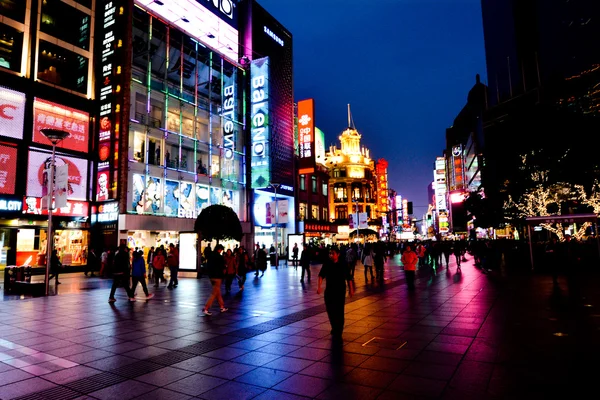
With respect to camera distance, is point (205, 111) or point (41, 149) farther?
point (205, 111)

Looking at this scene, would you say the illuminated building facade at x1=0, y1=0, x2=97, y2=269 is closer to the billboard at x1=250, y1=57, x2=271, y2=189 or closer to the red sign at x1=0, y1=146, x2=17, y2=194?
the red sign at x1=0, y1=146, x2=17, y2=194

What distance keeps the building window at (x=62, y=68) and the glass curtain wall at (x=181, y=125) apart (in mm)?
3425

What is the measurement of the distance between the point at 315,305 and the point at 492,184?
2401 cm

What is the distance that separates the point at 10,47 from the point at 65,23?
16.6 feet

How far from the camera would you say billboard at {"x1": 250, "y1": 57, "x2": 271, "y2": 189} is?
3866cm

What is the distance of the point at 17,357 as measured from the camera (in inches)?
257

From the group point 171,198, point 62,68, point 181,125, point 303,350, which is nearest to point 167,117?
point 181,125

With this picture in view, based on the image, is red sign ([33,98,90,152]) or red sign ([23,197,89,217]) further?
red sign ([33,98,90,152])

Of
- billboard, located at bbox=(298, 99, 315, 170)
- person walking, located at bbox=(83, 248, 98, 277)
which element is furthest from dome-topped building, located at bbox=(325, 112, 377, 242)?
person walking, located at bbox=(83, 248, 98, 277)

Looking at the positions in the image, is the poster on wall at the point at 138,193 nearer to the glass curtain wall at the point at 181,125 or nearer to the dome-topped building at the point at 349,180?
the glass curtain wall at the point at 181,125

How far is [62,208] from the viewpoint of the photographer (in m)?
24.1

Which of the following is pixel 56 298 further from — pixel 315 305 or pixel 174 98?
pixel 174 98

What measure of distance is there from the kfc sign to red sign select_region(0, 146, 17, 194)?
95 centimetres

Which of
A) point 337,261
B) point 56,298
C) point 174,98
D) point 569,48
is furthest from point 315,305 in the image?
point 569,48
